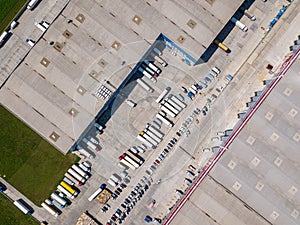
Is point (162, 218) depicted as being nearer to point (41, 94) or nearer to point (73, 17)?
point (41, 94)

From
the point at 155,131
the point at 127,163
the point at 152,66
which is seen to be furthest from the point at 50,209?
the point at 152,66

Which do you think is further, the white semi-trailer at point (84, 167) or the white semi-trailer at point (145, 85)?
the white semi-trailer at point (145, 85)

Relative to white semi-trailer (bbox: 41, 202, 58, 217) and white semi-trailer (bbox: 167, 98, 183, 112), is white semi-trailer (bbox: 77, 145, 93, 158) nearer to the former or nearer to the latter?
white semi-trailer (bbox: 41, 202, 58, 217)

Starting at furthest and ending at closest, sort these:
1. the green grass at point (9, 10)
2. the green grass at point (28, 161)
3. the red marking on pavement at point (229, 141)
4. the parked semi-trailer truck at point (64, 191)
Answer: the green grass at point (9, 10), the green grass at point (28, 161), the parked semi-trailer truck at point (64, 191), the red marking on pavement at point (229, 141)

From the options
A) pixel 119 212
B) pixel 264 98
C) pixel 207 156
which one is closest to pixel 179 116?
pixel 207 156

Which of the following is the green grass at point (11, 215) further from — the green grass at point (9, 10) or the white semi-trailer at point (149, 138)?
the green grass at point (9, 10)

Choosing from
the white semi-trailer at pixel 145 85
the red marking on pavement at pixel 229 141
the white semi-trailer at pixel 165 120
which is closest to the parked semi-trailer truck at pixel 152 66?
the white semi-trailer at pixel 145 85

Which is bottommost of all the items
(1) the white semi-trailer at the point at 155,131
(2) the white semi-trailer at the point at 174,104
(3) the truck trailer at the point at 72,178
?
(3) the truck trailer at the point at 72,178

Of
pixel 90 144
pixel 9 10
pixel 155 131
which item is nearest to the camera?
pixel 155 131

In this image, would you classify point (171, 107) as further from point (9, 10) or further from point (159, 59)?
point (9, 10)
